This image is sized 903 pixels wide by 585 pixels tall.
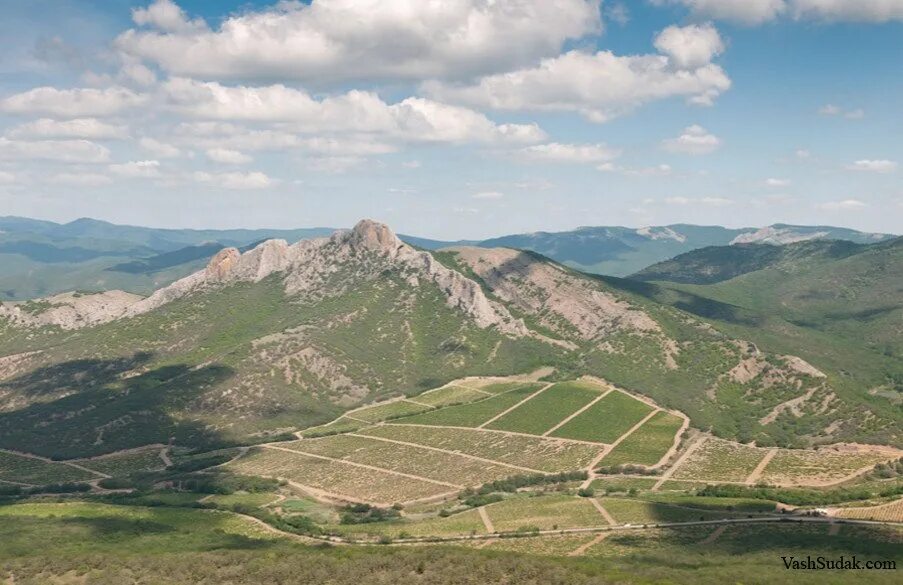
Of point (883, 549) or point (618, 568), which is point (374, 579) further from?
point (883, 549)

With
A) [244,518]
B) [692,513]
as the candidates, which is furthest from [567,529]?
[244,518]

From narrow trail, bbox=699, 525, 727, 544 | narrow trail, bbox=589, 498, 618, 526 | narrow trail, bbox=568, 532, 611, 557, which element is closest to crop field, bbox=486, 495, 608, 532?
narrow trail, bbox=589, 498, 618, 526


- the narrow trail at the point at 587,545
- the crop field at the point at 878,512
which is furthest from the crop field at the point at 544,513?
the crop field at the point at 878,512

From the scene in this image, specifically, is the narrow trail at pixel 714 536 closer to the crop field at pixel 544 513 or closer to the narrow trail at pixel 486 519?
the crop field at pixel 544 513

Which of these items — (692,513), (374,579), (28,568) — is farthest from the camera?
(692,513)

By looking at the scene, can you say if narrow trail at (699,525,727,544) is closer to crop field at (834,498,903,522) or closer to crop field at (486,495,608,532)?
crop field at (486,495,608,532)

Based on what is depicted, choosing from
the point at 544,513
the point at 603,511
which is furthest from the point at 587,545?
the point at 544,513
